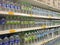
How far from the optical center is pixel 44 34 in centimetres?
326

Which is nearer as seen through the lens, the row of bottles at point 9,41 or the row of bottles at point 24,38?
the row of bottles at point 9,41

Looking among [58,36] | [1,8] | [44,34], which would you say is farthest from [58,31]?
[1,8]

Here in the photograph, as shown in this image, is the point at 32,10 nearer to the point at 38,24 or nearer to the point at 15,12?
the point at 38,24

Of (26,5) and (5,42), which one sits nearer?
(5,42)

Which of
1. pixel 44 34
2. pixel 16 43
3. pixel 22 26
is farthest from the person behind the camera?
pixel 44 34

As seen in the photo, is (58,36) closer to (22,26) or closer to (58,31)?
(58,31)

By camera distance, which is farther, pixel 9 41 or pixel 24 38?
pixel 24 38

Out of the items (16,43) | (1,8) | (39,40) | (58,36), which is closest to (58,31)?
(58,36)

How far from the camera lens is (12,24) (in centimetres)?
209

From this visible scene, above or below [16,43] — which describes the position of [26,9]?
above

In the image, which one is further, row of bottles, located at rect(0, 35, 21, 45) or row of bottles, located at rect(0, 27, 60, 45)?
row of bottles, located at rect(0, 27, 60, 45)

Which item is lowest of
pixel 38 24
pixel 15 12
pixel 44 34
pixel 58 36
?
pixel 58 36

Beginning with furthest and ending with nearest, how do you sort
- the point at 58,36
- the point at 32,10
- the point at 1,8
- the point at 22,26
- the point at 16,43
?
the point at 58,36, the point at 32,10, the point at 22,26, the point at 16,43, the point at 1,8

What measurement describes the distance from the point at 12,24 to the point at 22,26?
1.00 feet
